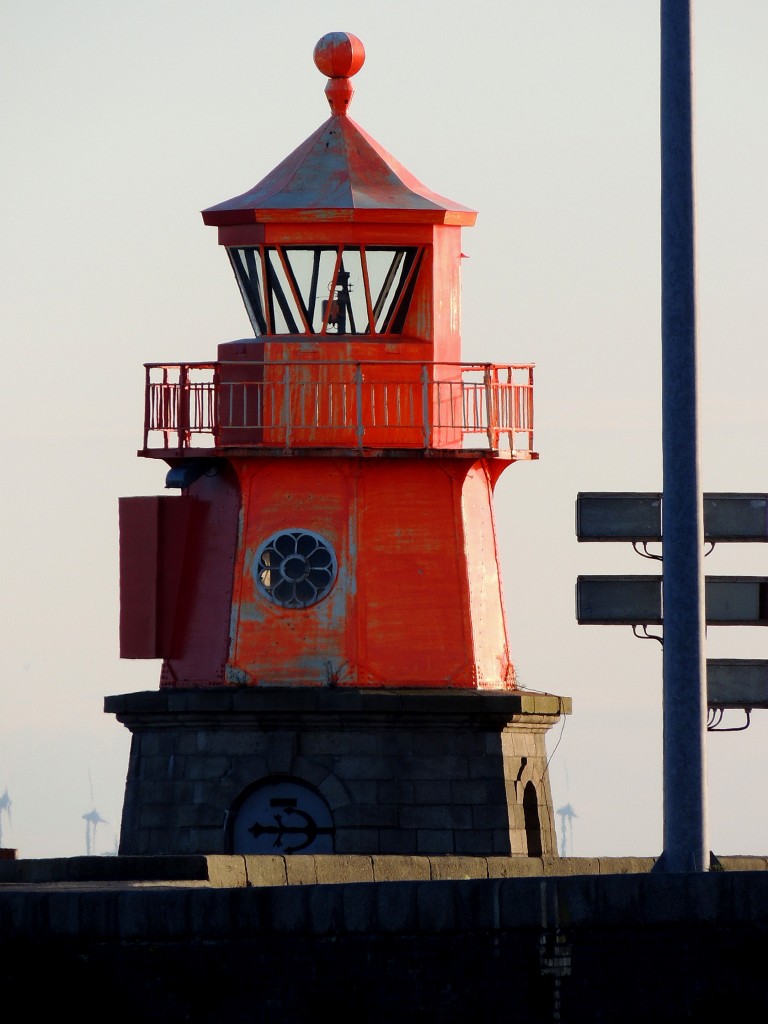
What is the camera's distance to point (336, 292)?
34.9m

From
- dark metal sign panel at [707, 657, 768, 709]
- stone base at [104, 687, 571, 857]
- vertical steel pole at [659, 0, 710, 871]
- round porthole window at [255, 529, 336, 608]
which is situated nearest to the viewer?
vertical steel pole at [659, 0, 710, 871]

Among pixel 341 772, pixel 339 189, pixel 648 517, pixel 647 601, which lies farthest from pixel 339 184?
pixel 647 601

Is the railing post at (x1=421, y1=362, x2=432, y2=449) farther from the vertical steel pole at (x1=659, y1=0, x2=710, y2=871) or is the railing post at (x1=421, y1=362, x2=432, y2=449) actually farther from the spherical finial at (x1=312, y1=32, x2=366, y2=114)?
the vertical steel pole at (x1=659, y1=0, x2=710, y2=871)

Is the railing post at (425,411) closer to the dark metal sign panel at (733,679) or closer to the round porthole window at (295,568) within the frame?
the round porthole window at (295,568)

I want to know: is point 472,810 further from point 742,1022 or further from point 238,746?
point 742,1022

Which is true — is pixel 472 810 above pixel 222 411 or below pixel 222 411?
below

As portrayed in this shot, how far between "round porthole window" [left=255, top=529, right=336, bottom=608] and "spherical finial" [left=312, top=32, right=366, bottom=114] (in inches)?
224

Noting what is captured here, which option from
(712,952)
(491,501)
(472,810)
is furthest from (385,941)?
(491,501)

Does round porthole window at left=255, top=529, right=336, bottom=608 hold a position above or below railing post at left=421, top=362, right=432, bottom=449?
below

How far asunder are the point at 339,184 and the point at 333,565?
15.2 feet

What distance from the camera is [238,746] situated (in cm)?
3381

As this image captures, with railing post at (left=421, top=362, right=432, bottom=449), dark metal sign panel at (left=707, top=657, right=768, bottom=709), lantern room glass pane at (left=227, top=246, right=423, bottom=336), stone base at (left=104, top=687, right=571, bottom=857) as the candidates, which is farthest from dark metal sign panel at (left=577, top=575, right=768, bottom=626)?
lantern room glass pane at (left=227, top=246, right=423, bottom=336)

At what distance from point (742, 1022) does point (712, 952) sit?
0.56 metres

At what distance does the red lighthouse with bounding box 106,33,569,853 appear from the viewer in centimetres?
3359
